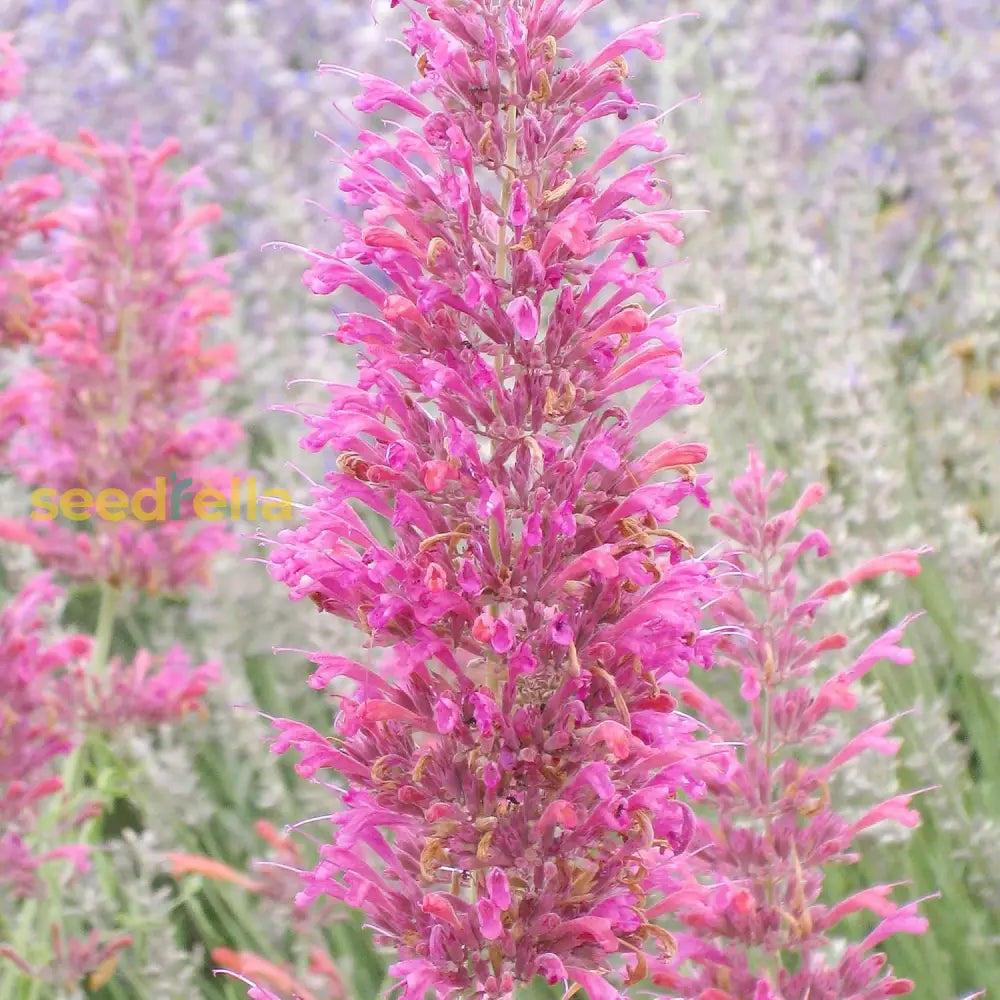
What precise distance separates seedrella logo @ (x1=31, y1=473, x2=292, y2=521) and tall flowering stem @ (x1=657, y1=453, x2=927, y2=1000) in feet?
6.03

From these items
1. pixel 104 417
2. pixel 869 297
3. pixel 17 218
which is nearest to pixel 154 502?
pixel 104 417

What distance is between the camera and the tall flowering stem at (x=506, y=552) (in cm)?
208

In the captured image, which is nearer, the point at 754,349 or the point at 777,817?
the point at 777,817

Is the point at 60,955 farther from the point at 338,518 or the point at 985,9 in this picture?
the point at 985,9

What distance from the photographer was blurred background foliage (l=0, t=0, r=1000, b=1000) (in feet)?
12.6

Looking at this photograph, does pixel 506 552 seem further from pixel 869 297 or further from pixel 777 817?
pixel 869 297

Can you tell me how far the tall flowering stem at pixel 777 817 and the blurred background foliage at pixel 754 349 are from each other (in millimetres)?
456

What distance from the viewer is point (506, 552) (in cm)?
213

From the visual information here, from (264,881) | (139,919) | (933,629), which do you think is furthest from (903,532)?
(139,919)

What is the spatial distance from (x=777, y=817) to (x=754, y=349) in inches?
104

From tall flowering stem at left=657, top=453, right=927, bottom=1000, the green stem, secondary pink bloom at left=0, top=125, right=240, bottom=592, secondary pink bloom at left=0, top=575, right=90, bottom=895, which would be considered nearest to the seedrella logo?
secondary pink bloom at left=0, top=125, right=240, bottom=592

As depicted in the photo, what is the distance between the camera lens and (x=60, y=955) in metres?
3.62

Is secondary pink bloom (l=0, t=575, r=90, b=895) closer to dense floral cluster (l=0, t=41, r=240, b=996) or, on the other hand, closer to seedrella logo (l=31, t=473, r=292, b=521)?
dense floral cluster (l=0, t=41, r=240, b=996)

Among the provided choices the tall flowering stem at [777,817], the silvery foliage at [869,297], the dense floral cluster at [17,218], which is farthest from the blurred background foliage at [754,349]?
the dense floral cluster at [17,218]
